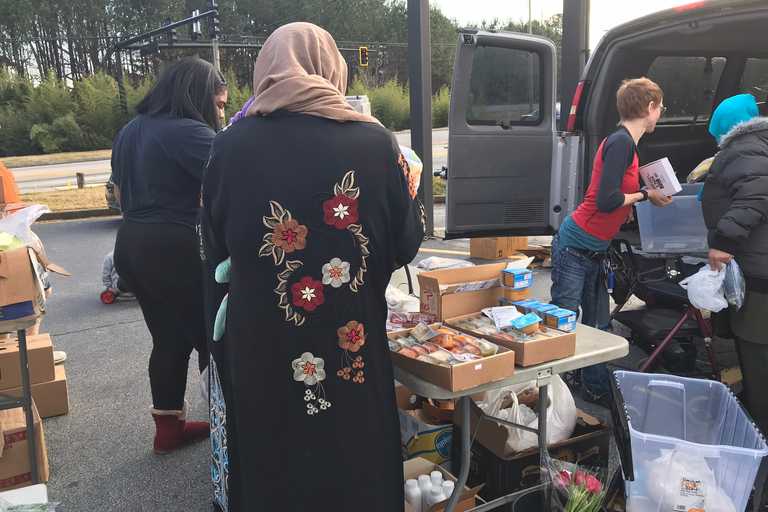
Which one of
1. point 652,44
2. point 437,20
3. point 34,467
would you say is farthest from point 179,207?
point 437,20

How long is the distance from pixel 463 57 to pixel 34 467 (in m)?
3.41

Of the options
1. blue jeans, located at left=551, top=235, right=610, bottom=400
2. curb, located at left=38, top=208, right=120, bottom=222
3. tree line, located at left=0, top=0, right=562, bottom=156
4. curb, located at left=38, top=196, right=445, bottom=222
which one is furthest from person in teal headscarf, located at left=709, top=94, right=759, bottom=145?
tree line, located at left=0, top=0, right=562, bottom=156

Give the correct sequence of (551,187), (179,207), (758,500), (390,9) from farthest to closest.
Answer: (390,9), (551,187), (179,207), (758,500)

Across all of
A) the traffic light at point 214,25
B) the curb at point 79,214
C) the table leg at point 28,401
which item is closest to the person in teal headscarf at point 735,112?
the table leg at point 28,401

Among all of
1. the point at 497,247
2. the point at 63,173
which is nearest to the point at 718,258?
the point at 497,247

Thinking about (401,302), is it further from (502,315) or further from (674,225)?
(674,225)

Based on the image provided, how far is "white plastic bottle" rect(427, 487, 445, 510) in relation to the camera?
2201 millimetres

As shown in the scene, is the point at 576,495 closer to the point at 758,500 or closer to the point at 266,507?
the point at 758,500

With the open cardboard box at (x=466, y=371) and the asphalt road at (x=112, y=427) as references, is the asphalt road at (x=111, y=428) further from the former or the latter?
the open cardboard box at (x=466, y=371)

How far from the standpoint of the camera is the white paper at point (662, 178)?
310cm

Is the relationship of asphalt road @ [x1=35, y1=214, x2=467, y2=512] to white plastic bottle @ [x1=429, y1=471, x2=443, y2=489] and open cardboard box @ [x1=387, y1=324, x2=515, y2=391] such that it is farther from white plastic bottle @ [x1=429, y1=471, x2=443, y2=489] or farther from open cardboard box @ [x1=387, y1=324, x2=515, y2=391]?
open cardboard box @ [x1=387, y1=324, x2=515, y2=391]

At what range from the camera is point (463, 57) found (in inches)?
163

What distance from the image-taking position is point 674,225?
3.83m

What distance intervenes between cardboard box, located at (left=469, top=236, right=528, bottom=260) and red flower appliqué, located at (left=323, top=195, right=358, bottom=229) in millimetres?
5157
